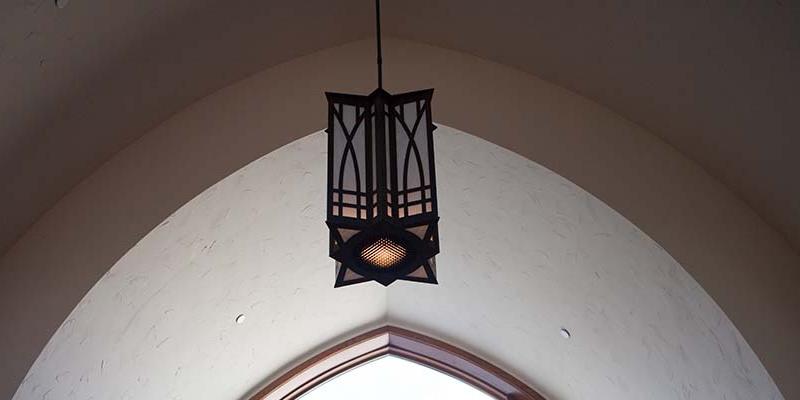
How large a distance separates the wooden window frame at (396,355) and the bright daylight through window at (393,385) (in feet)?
1.45

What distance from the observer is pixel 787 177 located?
3.46m

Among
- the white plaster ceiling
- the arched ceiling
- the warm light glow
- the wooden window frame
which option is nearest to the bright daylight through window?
the wooden window frame

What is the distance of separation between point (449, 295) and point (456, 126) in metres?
1.30

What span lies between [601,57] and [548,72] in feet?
1.09

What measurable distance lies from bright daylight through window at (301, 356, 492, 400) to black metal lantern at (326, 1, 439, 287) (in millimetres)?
3102

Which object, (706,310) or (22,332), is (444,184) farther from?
(22,332)

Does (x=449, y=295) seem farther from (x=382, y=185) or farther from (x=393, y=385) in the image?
(x=382, y=185)

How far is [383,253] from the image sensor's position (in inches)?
114

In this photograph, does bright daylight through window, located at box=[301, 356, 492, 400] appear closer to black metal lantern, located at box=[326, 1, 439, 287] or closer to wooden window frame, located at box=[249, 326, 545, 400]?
wooden window frame, located at box=[249, 326, 545, 400]

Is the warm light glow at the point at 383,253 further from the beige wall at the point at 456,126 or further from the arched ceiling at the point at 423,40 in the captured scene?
the arched ceiling at the point at 423,40

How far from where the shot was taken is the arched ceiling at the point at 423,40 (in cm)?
323

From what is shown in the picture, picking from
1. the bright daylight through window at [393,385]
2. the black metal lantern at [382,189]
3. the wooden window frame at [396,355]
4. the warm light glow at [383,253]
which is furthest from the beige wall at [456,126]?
the bright daylight through window at [393,385]

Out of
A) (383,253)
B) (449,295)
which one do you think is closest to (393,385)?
(449,295)

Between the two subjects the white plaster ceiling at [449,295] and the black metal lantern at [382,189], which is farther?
the white plaster ceiling at [449,295]
